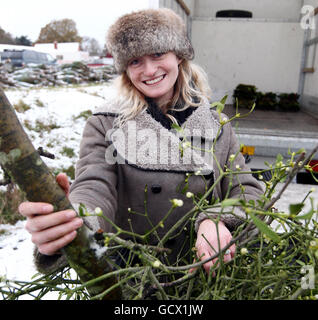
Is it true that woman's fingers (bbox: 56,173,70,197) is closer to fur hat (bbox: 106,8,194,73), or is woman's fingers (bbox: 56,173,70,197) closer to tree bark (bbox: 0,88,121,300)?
tree bark (bbox: 0,88,121,300)

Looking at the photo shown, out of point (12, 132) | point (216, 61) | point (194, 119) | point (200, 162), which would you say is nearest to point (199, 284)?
point (12, 132)

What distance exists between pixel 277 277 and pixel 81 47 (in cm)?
2358

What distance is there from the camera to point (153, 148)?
149 centimetres

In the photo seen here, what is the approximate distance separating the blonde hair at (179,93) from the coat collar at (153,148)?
53mm

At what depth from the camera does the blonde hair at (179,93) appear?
5.13 feet

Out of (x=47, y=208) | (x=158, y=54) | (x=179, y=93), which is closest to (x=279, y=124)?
(x=179, y=93)

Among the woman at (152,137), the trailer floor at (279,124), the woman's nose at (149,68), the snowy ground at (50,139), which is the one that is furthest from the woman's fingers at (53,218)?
the trailer floor at (279,124)

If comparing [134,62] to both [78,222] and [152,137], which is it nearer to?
[152,137]

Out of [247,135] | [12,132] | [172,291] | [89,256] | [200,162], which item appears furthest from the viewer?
[247,135]

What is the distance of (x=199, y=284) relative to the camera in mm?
710

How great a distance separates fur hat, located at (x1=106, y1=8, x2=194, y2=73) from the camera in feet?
4.90

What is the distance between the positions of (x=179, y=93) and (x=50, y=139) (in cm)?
330

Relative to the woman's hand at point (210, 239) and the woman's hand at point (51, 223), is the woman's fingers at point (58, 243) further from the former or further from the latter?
the woman's hand at point (210, 239)

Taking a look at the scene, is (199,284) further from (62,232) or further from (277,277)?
(62,232)
